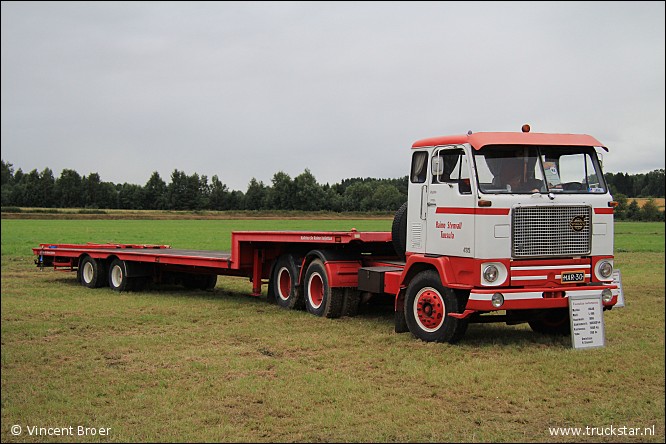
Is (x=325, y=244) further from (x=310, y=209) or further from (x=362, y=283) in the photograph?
(x=310, y=209)

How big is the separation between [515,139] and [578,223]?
Result: 1398 mm

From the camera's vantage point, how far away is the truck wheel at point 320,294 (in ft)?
41.7

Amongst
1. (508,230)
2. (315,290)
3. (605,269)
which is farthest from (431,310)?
(315,290)

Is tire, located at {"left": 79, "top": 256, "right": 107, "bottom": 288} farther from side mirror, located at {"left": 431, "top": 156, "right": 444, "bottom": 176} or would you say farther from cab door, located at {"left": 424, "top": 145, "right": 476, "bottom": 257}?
side mirror, located at {"left": 431, "top": 156, "right": 444, "bottom": 176}

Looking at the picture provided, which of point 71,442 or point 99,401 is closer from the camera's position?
point 71,442

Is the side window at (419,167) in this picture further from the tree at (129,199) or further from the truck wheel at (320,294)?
the tree at (129,199)

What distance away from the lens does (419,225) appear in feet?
35.6

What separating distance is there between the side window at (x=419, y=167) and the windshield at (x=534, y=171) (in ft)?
3.21

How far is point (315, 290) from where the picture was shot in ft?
43.8

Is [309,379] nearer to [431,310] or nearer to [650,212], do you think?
[431,310]

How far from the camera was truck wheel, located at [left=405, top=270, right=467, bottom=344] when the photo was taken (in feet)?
33.0

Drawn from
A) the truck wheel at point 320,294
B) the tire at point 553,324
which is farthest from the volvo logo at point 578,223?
the truck wheel at point 320,294

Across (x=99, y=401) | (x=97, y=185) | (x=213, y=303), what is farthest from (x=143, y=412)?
(x=97, y=185)

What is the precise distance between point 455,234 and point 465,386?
8.84 ft
